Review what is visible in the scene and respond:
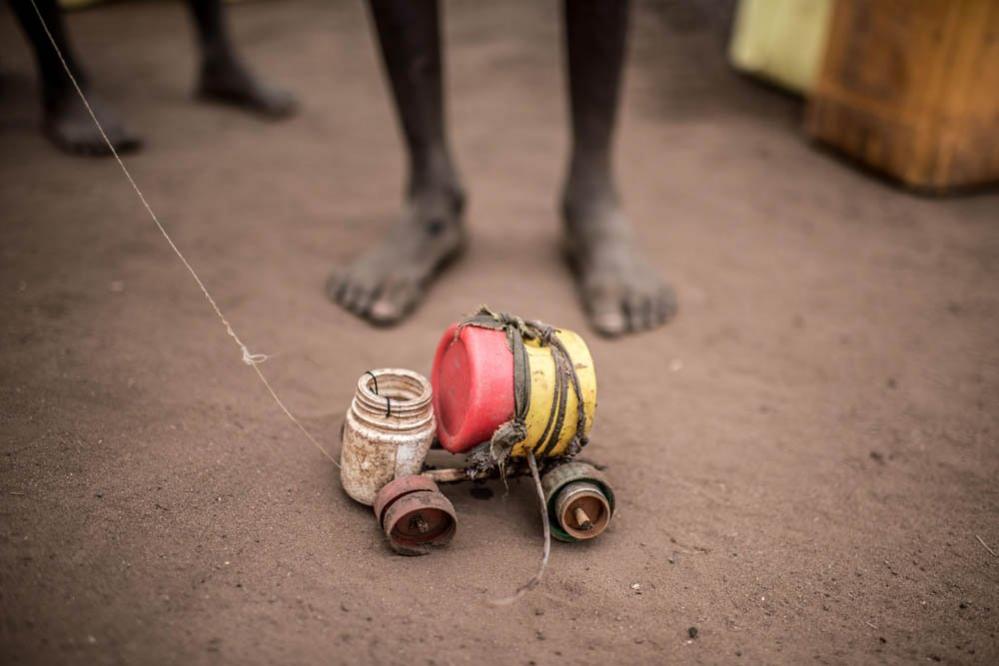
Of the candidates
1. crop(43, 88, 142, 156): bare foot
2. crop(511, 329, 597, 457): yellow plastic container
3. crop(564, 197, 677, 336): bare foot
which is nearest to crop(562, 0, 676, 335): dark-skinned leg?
crop(564, 197, 677, 336): bare foot

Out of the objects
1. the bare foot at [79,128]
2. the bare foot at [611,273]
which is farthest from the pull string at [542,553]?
the bare foot at [79,128]

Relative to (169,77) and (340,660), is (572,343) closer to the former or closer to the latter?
(340,660)

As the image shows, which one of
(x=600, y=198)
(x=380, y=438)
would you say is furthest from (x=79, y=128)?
(x=380, y=438)

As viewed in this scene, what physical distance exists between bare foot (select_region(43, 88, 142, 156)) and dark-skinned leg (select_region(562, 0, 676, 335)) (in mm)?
1921

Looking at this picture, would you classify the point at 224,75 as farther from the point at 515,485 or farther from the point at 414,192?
the point at 515,485

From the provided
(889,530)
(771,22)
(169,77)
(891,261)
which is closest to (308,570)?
(889,530)

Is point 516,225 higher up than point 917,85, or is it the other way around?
point 917,85

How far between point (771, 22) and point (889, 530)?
3597 millimetres

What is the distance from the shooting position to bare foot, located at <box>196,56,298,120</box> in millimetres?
4301

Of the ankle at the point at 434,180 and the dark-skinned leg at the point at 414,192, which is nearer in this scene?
the dark-skinned leg at the point at 414,192

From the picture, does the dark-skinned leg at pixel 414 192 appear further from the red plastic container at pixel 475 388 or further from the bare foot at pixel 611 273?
the red plastic container at pixel 475 388

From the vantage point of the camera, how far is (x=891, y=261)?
3188mm

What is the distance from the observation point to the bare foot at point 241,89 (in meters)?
4.30

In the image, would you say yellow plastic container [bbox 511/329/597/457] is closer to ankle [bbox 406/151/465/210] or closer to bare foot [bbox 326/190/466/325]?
bare foot [bbox 326/190/466/325]
